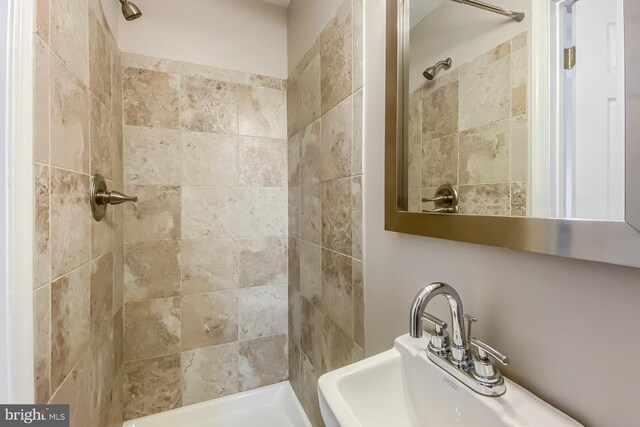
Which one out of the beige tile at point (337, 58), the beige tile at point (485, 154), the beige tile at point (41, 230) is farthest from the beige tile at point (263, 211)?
the beige tile at point (485, 154)

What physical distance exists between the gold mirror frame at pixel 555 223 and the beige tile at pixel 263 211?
3.48ft

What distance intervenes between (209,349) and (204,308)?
25 centimetres

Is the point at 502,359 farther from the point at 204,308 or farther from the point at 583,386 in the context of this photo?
the point at 204,308

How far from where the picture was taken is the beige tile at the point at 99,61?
1003 mm

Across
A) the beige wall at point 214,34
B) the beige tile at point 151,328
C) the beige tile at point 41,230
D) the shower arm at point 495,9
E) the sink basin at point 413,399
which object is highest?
the beige wall at point 214,34

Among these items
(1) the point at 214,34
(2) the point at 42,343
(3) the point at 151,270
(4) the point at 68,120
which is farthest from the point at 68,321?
(1) the point at 214,34

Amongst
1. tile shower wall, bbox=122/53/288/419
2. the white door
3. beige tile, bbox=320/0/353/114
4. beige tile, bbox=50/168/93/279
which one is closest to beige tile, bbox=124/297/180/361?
tile shower wall, bbox=122/53/288/419

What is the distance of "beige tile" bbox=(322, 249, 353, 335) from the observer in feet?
3.43

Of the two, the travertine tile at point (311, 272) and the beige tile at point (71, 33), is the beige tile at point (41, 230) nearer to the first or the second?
the beige tile at point (71, 33)

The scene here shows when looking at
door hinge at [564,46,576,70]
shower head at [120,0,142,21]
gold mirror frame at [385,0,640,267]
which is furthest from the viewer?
shower head at [120,0,142,21]

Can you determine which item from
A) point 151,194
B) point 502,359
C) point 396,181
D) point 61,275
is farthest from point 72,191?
point 502,359

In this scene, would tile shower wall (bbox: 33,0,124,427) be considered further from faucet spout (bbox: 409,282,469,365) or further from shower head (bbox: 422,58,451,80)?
shower head (bbox: 422,58,451,80)

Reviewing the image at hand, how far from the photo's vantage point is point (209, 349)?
161cm
